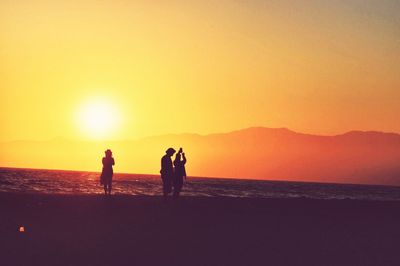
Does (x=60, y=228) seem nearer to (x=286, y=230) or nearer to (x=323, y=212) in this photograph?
(x=286, y=230)

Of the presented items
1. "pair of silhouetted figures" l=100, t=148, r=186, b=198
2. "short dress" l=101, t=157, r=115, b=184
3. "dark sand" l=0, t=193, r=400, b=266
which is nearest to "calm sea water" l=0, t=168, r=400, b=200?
"short dress" l=101, t=157, r=115, b=184

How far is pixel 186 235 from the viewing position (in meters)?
13.8

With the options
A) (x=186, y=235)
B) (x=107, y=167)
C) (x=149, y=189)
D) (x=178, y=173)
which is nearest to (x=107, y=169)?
(x=107, y=167)

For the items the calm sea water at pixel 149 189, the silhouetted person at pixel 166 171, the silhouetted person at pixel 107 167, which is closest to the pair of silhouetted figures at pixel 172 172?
the silhouetted person at pixel 166 171

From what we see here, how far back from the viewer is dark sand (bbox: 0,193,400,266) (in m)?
10.7

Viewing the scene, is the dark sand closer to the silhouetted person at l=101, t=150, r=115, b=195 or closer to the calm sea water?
the silhouetted person at l=101, t=150, r=115, b=195

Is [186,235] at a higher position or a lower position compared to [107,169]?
lower

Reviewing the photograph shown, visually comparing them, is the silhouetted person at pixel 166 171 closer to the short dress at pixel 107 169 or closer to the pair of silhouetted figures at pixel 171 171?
the pair of silhouetted figures at pixel 171 171

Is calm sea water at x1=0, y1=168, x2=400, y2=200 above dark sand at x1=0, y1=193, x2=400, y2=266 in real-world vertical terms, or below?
above

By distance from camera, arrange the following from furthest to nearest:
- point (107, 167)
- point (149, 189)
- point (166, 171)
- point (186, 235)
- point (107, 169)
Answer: point (149, 189), point (107, 169), point (107, 167), point (166, 171), point (186, 235)

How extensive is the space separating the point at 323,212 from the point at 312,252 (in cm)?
1050

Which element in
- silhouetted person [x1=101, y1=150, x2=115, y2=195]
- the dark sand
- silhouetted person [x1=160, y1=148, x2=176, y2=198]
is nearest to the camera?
the dark sand

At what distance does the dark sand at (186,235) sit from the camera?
10.7 meters

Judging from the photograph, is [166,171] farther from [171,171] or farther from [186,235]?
[186,235]
